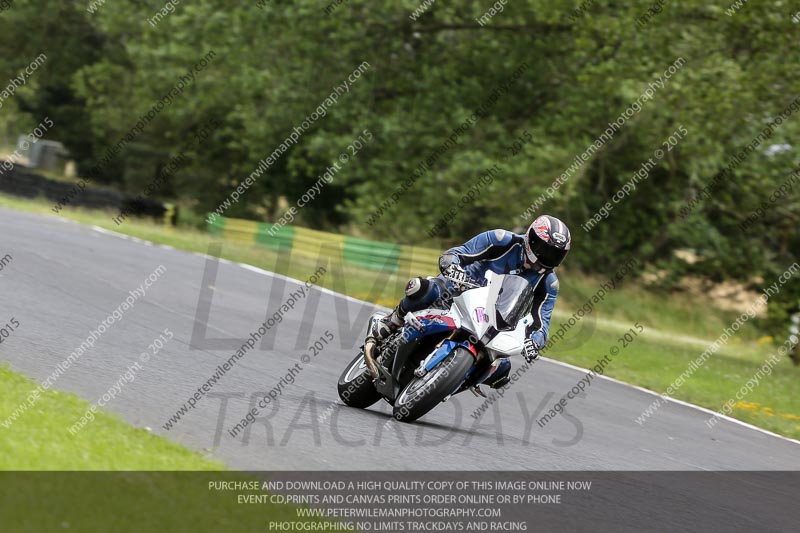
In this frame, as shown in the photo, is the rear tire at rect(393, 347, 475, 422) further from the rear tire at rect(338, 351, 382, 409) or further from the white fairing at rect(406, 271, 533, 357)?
the rear tire at rect(338, 351, 382, 409)

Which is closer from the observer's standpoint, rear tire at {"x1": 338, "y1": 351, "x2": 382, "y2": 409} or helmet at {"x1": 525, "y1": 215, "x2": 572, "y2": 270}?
helmet at {"x1": 525, "y1": 215, "x2": 572, "y2": 270}

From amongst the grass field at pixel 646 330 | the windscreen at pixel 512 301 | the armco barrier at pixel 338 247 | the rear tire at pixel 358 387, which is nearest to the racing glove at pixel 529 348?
the windscreen at pixel 512 301

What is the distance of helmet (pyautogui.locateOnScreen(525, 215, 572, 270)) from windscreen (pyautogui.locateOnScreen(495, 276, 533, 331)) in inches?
7.2

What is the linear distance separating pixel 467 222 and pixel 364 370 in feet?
70.2

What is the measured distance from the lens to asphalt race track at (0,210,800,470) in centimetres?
720

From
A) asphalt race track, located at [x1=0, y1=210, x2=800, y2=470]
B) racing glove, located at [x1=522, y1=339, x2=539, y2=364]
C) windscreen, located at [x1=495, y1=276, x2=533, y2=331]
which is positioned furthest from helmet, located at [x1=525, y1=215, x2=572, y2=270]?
asphalt race track, located at [x1=0, y1=210, x2=800, y2=470]

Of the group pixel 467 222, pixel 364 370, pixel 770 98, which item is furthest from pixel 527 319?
pixel 467 222

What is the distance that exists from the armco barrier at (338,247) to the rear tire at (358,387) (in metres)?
12.8

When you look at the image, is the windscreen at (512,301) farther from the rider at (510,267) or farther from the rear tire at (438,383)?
the rear tire at (438,383)

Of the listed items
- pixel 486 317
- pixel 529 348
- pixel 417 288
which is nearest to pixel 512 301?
pixel 486 317

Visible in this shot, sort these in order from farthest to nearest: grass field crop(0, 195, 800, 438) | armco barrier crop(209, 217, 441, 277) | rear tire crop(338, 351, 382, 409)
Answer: armco barrier crop(209, 217, 441, 277) → grass field crop(0, 195, 800, 438) → rear tire crop(338, 351, 382, 409)

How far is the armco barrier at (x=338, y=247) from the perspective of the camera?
Result: 22.5 meters
